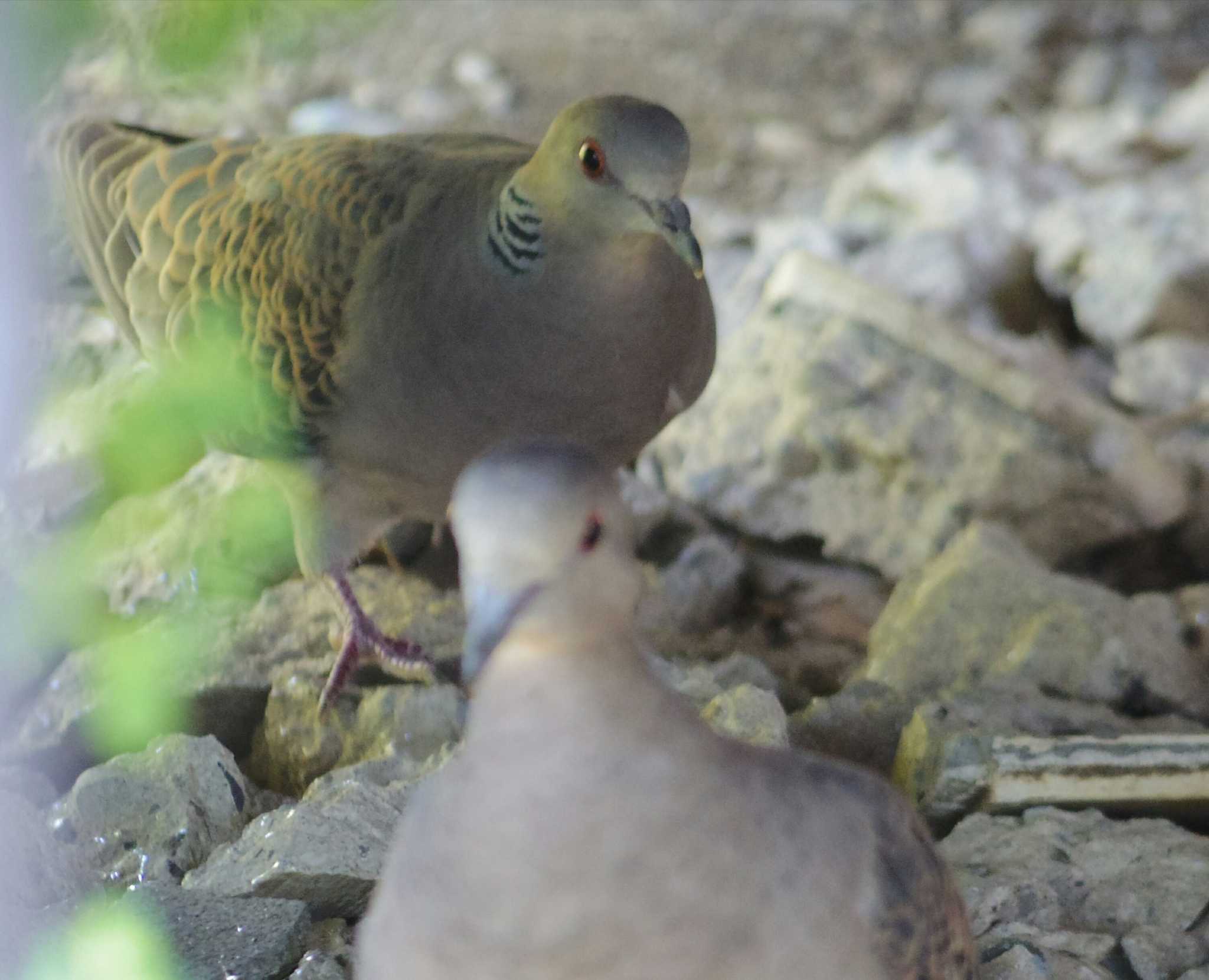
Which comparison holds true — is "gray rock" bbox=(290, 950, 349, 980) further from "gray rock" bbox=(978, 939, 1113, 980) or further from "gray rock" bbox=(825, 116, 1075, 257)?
"gray rock" bbox=(825, 116, 1075, 257)

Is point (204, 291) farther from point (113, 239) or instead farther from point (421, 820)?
point (421, 820)

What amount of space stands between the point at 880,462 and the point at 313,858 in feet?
6.99

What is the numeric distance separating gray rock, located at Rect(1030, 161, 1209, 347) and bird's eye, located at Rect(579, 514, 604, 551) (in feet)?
12.0

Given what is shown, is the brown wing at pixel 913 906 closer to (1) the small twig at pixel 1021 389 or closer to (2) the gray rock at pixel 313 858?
(2) the gray rock at pixel 313 858

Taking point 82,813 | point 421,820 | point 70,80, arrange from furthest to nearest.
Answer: point 82,813 → point 70,80 → point 421,820

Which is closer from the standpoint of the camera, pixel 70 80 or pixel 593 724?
pixel 593 724

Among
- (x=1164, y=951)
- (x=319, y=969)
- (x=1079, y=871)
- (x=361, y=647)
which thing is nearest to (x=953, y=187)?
(x=361, y=647)

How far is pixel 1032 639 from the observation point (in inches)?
116

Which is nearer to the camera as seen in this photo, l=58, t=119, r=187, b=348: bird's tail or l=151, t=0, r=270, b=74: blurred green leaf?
l=151, t=0, r=270, b=74: blurred green leaf

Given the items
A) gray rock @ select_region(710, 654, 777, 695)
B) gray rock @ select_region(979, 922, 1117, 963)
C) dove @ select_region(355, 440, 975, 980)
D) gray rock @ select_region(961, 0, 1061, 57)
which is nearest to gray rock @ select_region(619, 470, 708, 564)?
gray rock @ select_region(710, 654, 777, 695)

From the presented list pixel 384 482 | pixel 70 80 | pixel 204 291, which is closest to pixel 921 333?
pixel 384 482

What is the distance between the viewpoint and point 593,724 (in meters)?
1.32

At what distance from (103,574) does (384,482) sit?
2.65 ft

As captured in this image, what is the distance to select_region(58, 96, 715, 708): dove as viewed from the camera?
8.57 feet
